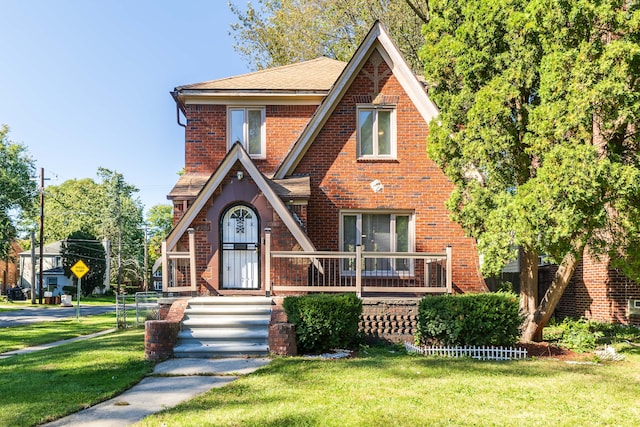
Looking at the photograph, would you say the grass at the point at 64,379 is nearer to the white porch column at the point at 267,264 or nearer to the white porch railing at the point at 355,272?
the white porch column at the point at 267,264

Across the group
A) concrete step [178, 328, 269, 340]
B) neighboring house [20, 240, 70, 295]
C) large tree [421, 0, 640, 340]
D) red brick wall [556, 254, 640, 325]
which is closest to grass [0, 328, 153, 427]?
concrete step [178, 328, 269, 340]

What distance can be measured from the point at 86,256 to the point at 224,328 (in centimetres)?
4379

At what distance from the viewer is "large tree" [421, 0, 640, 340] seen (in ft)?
27.9

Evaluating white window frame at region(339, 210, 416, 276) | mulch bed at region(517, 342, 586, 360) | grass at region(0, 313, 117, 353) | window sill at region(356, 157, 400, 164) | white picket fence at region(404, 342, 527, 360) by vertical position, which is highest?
window sill at region(356, 157, 400, 164)

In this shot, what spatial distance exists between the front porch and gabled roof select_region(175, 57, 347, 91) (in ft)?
15.5

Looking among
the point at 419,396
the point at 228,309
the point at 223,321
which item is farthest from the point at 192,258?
the point at 419,396

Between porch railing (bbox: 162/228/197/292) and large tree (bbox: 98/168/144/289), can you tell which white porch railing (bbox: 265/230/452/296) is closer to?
porch railing (bbox: 162/228/197/292)

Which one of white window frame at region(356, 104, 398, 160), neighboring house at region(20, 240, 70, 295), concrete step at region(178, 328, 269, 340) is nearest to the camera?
concrete step at region(178, 328, 269, 340)

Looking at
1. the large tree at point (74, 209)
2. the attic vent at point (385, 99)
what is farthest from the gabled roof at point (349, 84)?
the large tree at point (74, 209)

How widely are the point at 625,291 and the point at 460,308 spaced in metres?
6.78

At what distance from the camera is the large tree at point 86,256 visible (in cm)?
4844

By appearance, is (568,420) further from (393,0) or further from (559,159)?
(393,0)

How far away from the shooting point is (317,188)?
535 inches

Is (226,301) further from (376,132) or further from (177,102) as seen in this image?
(177,102)
